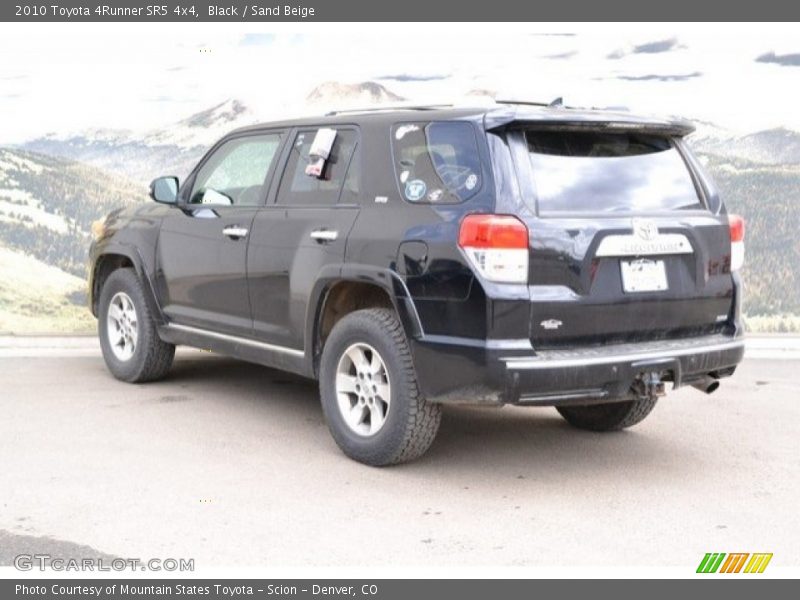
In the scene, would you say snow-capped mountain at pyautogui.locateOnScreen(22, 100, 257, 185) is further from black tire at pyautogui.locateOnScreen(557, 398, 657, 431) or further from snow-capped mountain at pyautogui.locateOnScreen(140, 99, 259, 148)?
black tire at pyautogui.locateOnScreen(557, 398, 657, 431)

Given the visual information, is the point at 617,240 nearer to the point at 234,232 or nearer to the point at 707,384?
the point at 707,384

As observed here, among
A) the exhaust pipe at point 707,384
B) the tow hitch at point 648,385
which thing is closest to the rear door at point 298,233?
the tow hitch at point 648,385

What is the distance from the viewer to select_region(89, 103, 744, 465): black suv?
212 inches

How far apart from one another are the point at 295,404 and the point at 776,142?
5.86 m

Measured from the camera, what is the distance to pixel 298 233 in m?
6.51

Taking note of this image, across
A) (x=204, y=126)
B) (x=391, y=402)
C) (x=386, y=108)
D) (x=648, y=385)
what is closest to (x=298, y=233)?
(x=386, y=108)

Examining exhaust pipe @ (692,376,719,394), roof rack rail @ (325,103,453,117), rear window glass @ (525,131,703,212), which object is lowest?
exhaust pipe @ (692,376,719,394)

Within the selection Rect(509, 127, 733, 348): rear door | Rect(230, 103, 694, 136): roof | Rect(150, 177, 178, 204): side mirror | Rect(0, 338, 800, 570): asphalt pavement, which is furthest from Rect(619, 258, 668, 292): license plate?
Rect(150, 177, 178, 204): side mirror

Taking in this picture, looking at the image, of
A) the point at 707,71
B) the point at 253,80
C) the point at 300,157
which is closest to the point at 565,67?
the point at 707,71

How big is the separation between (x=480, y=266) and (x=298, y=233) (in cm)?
152

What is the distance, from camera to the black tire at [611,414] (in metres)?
6.79

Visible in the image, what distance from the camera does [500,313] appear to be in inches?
209

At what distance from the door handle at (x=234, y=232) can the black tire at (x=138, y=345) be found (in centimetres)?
116

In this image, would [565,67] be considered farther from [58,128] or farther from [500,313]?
[500,313]
